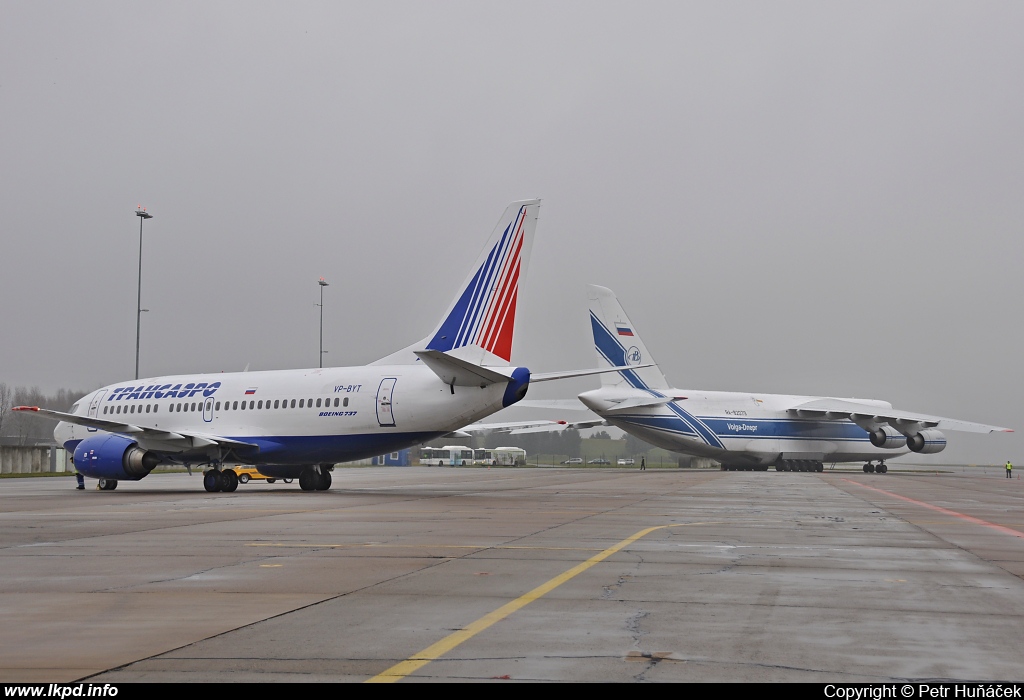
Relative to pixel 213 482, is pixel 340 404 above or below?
above

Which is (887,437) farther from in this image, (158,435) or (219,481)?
(158,435)

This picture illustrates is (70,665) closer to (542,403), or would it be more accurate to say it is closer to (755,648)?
(755,648)

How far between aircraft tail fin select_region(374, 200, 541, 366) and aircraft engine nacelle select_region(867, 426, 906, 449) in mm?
46443

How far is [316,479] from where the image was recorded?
30219 millimetres

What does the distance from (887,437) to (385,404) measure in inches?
1927

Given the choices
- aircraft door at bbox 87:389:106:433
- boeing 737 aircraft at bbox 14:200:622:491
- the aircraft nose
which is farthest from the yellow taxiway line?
the aircraft nose

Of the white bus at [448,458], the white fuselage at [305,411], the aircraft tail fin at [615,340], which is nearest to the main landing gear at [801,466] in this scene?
the aircraft tail fin at [615,340]

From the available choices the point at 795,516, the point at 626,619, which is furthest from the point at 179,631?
the point at 795,516

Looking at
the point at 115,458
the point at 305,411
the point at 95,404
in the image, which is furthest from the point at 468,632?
the point at 95,404

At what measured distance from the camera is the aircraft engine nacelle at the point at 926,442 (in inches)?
2530

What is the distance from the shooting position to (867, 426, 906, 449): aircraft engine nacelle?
6494cm

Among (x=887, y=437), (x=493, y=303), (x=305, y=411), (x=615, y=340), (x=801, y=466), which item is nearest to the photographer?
(x=493, y=303)

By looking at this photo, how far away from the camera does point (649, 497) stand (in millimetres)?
25969

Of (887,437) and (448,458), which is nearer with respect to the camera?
(887,437)
